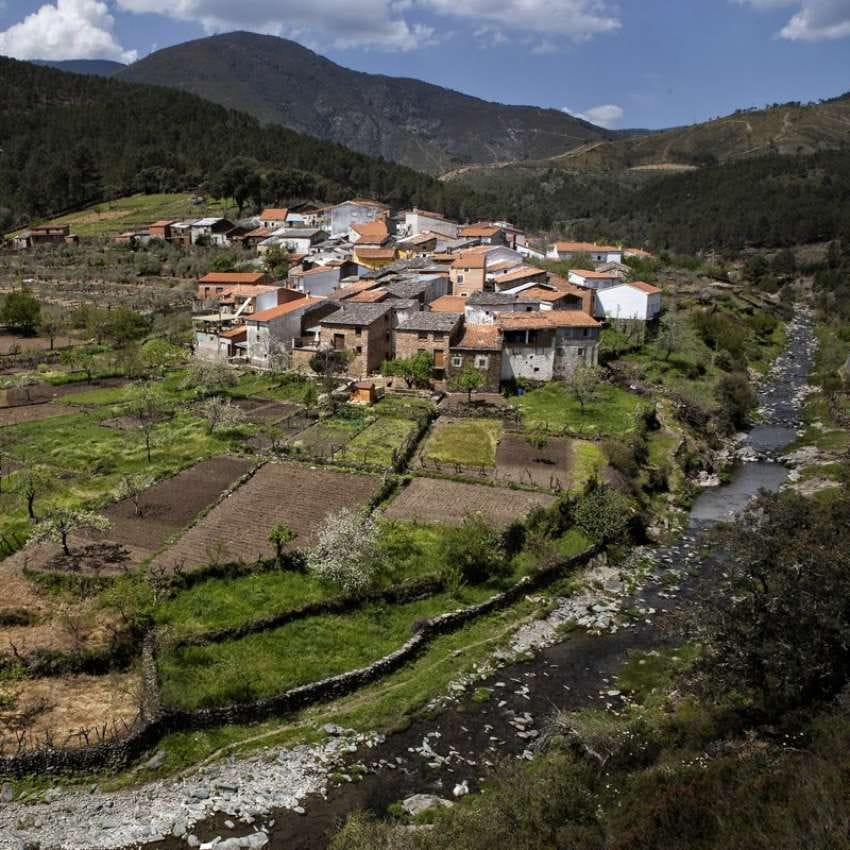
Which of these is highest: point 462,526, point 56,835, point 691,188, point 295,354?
point 691,188

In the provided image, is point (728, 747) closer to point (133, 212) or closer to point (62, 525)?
point (62, 525)

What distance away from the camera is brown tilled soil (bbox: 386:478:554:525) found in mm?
27969

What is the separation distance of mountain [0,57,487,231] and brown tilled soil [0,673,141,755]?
98293mm

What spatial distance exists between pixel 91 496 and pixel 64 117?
147025mm

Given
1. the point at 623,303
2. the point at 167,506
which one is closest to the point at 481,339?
A: the point at 623,303

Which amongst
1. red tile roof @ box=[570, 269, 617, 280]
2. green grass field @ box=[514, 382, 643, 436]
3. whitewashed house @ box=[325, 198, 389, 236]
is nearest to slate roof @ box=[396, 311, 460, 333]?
green grass field @ box=[514, 382, 643, 436]

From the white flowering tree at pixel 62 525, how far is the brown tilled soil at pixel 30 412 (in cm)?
1668

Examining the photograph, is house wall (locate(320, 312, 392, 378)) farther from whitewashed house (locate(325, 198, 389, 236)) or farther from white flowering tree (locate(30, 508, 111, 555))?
whitewashed house (locate(325, 198, 389, 236))

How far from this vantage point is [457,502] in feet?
96.5

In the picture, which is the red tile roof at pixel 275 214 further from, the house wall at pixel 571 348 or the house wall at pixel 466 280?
the house wall at pixel 571 348

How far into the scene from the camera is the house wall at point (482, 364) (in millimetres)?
45594

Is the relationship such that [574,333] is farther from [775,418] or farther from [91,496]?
[91,496]

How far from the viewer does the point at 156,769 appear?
53.5 feet

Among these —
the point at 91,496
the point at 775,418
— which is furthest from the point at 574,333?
the point at 91,496
